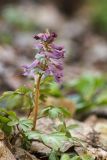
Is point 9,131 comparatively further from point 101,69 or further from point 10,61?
point 101,69

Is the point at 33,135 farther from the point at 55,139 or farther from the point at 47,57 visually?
the point at 47,57

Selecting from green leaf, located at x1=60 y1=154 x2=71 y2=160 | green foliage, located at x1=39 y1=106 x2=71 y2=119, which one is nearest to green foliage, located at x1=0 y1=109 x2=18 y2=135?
green foliage, located at x1=39 y1=106 x2=71 y2=119

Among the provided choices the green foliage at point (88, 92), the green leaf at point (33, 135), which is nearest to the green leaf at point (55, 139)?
the green leaf at point (33, 135)

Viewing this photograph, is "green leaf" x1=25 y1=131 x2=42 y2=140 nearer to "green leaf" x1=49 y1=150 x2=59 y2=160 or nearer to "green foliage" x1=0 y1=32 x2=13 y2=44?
"green leaf" x1=49 y1=150 x2=59 y2=160

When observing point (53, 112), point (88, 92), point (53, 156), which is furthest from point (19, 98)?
point (88, 92)

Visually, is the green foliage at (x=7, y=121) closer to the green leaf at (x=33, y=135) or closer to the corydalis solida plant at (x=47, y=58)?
the green leaf at (x=33, y=135)
